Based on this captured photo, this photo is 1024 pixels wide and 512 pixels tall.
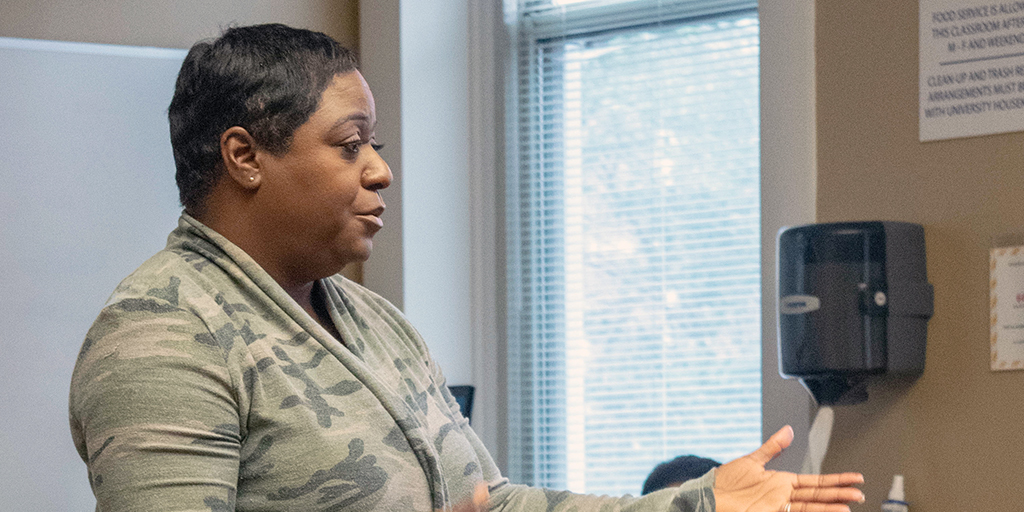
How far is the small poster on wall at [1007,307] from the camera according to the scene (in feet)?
6.19

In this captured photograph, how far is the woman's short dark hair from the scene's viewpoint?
116cm

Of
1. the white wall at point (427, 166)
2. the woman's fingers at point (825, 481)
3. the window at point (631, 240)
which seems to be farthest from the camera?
the white wall at point (427, 166)

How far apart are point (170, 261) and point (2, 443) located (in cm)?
142

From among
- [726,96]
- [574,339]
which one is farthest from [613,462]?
[726,96]

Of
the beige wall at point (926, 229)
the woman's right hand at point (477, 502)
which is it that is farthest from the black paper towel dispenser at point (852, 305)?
the woman's right hand at point (477, 502)

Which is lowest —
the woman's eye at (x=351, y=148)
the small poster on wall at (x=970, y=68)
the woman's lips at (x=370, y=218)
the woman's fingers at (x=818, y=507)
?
the woman's fingers at (x=818, y=507)

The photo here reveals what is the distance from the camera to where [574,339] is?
288 cm

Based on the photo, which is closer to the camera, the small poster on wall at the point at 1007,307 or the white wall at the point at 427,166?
the small poster on wall at the point at 1007,307

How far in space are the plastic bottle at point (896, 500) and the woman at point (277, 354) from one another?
752 millimetres

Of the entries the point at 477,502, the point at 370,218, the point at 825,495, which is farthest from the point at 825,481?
the point at 370,218

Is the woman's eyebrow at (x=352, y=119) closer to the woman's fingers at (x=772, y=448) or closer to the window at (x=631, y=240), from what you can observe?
the woman's fingers at (x=772, y=448)

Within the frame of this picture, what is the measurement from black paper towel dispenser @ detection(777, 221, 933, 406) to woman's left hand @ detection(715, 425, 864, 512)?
0.62 metres

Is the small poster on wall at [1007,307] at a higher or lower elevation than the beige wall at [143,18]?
lower

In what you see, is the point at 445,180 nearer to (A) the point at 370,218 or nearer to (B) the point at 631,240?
(B) the point at 631,240
